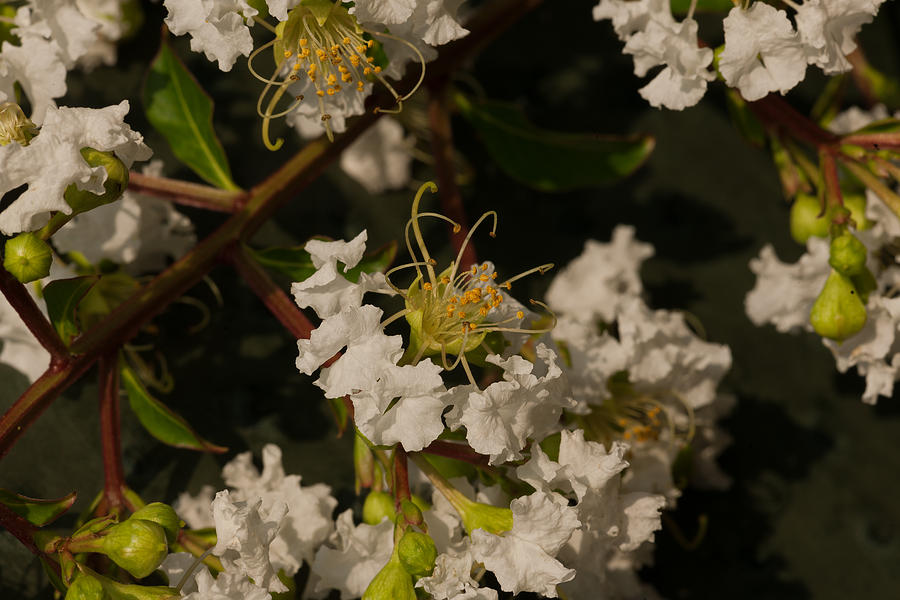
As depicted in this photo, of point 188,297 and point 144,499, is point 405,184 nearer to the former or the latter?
point 188,297

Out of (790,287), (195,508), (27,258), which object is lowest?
(790,287)

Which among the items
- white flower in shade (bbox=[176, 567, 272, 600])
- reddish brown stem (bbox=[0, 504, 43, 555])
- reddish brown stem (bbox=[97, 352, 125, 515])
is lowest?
white flower in shade (bbox=[176, 567, 272, 600])

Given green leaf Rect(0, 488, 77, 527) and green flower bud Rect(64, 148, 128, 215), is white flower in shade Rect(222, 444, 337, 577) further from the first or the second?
green flower bud Rect(64, 148, 128, 215)

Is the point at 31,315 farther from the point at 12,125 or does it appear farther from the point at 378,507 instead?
the point at 378,507

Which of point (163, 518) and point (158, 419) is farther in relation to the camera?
point (158, 419)

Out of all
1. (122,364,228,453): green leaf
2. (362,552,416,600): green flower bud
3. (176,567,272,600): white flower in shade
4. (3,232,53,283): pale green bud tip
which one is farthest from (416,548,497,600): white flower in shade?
(3,232,53,283): pale green bud tip

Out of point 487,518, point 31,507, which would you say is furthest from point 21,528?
point 487,518
